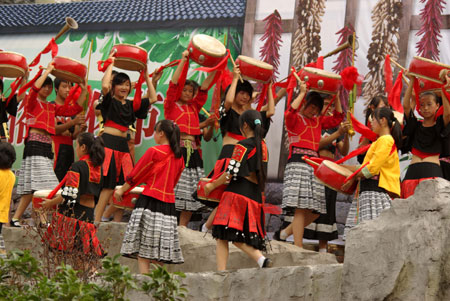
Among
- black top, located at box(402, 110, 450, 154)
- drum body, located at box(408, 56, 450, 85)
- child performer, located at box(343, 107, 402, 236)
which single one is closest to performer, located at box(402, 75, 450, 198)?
black top, located at box(402, 110, 450, 154)

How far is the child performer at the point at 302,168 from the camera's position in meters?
6.33

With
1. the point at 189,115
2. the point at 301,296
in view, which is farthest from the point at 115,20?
the point at 301,296

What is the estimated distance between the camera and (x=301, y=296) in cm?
424

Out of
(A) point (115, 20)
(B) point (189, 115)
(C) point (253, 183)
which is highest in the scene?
(A) point (115, 20)

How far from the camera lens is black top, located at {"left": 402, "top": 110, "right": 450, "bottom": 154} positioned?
233 inches

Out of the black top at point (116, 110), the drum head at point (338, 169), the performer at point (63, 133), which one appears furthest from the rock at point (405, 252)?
the performer at point (63, 133)

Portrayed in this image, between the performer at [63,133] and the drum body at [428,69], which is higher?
the drum body at [428,69]

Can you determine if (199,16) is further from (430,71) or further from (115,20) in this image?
(430,71)

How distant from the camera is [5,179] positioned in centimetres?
614

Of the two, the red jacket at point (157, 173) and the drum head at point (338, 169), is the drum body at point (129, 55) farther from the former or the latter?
the drum head at point (338, 169)

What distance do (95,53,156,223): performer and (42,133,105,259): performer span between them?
3.59ft

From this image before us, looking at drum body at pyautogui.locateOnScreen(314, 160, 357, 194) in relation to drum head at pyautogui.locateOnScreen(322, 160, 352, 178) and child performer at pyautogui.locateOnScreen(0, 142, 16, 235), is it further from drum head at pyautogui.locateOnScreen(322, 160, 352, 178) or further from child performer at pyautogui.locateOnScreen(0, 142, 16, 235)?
child performer at pyautogui.locateOnScreen(0, 142, 16, 235)

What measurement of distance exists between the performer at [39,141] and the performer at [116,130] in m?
0.57

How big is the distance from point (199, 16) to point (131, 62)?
1.48 m
